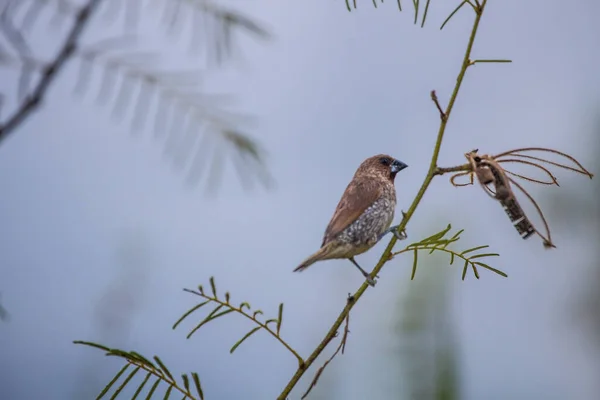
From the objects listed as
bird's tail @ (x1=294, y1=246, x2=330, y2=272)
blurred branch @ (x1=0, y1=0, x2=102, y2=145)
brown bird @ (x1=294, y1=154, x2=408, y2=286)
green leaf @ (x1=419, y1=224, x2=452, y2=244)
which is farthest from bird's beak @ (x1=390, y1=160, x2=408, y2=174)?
blurred branch @ (x1=0, y1=0, x2=102, y2=145)

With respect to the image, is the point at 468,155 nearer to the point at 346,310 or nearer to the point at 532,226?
the point at 532,226

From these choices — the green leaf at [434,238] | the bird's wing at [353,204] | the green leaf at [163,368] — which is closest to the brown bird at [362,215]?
the bird's wing at [353,204]

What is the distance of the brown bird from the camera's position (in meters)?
1.32

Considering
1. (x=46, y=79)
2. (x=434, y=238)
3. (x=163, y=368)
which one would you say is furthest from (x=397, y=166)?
(x=46, y=79)

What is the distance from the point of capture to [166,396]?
0.58m

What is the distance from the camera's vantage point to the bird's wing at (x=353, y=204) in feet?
4.48

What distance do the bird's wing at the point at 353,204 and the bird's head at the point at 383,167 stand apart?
0.04m

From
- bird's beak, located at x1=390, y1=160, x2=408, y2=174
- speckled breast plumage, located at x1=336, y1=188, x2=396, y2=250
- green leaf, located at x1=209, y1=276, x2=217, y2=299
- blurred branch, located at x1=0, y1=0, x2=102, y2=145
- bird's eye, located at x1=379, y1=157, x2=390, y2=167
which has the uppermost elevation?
bird's eye, located at x1=379, y1=157, x2=390, y2=167

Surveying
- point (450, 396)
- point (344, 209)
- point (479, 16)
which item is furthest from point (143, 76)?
point (450, 396)

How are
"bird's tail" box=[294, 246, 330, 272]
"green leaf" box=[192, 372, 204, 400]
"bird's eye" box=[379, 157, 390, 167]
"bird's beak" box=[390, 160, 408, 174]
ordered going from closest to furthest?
"green leaf" box=[192, 372, 204, 400], "bird's tail" box=[294, 246, 330, 272], "bird's beak" box=[390, 160, 408, 174], "bird's eye" box=[379, 157, 390, 167]

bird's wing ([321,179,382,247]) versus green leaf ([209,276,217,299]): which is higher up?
bird's wing ([321,179,382,247])

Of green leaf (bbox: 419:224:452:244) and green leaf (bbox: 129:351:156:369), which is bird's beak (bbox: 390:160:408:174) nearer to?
green leaf (bbox: 419:224:452:244)

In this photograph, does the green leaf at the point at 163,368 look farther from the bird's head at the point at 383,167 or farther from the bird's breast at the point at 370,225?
the bird's head at the point at 383,167

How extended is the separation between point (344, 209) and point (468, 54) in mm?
785
